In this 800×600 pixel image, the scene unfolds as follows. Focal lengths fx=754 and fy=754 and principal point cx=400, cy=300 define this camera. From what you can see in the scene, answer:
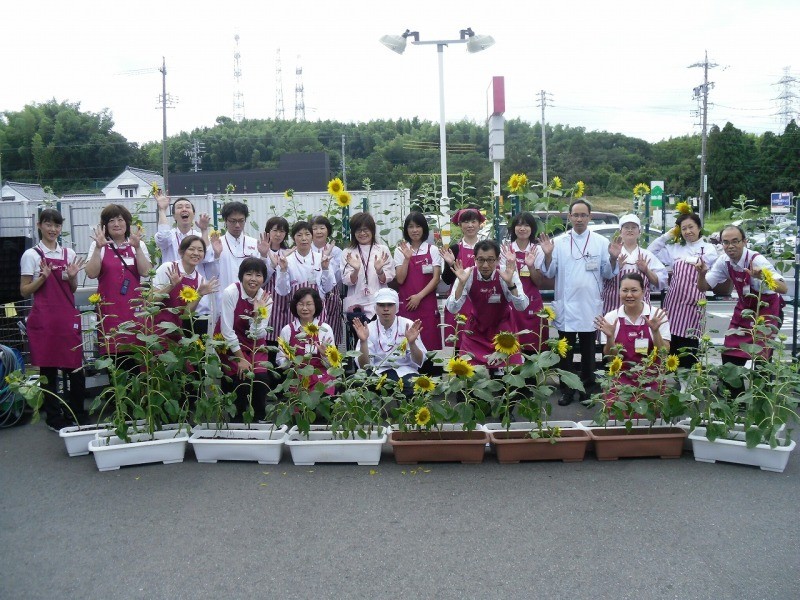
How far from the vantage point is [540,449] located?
5441mm

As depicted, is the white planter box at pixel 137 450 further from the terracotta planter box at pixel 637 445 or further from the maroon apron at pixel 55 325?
the terracotta planter box at pixel 637 445

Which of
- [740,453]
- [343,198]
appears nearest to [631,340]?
[740,453]

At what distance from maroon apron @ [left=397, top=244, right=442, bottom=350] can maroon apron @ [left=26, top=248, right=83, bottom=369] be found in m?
2.85

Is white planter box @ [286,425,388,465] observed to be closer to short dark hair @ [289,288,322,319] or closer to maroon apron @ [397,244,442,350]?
short dark hair @ [289,288,322,319]

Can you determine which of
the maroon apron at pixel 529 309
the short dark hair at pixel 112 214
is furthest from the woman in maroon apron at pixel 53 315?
the maroon apron at pixel 529 309

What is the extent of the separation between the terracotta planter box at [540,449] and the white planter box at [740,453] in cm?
81

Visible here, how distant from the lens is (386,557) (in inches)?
157

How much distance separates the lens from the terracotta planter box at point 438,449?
5.39 meters

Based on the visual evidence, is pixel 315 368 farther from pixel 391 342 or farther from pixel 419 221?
pixel 419 221

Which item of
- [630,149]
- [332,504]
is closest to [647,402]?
[332,504]

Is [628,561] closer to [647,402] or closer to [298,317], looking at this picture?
[647,402]

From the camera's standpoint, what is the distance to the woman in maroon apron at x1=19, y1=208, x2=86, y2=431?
6.29 m

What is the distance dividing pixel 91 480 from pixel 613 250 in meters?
4.87

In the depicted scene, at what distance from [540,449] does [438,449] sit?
29.1 inches
